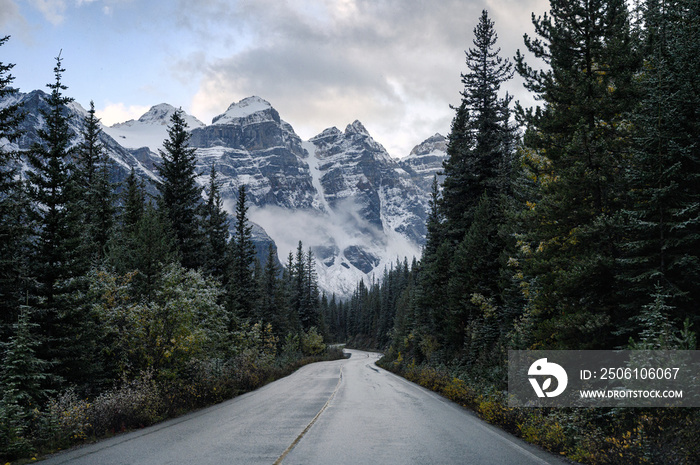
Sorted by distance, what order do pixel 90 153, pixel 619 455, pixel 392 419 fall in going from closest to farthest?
pixel 619 455 → pixel 392 419 → pixel 90 153

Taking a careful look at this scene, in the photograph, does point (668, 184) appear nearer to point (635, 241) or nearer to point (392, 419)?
point (635, 241)

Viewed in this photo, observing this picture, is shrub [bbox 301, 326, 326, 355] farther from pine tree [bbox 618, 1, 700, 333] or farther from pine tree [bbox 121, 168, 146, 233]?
pine tree [bbox 618, 1, 700, 333]

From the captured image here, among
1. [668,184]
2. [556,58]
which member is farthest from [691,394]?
[556,58]

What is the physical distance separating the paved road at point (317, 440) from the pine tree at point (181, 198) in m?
16.6

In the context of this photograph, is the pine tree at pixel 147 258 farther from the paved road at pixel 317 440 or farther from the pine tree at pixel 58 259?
the paved road at pixel 317 440

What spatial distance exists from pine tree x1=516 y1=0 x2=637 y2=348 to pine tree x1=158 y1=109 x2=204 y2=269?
22858 millimetres

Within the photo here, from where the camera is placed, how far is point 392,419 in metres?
11.5

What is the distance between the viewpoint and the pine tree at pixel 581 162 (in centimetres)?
998

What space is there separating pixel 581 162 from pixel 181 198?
2545 centimetres

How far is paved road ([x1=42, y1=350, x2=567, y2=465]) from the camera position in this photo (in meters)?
7.18

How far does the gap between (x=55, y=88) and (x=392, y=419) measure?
1863 cm

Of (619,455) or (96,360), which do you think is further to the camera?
(96,360)

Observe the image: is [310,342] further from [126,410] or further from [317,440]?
[317,440]

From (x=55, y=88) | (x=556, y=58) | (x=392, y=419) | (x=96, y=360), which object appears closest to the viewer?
(x=392, y=419)
